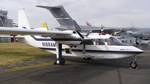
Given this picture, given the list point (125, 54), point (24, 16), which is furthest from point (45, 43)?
point (125, 54)

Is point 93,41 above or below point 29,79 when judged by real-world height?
above

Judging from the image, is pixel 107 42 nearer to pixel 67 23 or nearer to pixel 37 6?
pixel 37 6

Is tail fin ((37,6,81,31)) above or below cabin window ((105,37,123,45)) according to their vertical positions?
above

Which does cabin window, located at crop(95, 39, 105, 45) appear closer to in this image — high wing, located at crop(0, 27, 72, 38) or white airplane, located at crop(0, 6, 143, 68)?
white airplane, located at crop(0, 6, 143, 68)

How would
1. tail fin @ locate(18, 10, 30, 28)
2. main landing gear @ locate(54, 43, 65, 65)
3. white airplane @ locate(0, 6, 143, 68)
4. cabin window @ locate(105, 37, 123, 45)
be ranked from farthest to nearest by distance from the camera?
1. tail fin @ locate(18, 10, 30, 28)
2. main landing gear @ locate(54, 43, 65, 65)
3. cabin window @ locate(105, 37, 123, 45)
4. white airplane @ locate(0, 6, 143, 68)

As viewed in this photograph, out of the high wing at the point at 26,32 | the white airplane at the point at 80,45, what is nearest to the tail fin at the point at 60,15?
the white airplane at the point at 80,45

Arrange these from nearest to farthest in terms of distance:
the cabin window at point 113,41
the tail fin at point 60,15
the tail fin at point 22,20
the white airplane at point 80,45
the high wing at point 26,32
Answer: the high wing at point 26,32 → the white airplane at point 80,45 → the cabin window at point 113,41 → the tail fin at point 22,20 → the tail fin at point 60,15

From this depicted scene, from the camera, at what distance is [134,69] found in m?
16.5

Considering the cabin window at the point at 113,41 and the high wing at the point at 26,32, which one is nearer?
the high wing at the point at 26,32

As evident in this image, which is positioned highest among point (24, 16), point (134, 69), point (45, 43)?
point (24, 16)

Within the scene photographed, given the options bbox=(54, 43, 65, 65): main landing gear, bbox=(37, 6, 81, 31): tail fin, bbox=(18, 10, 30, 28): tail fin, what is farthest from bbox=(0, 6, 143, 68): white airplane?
bbox=(37, 6, 81, 31): tail fin

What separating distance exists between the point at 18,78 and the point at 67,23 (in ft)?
107

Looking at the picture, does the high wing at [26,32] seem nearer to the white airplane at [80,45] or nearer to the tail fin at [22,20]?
the white airplane at [80,45]

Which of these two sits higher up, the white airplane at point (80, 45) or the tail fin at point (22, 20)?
the tail fin at point (22, 20)
